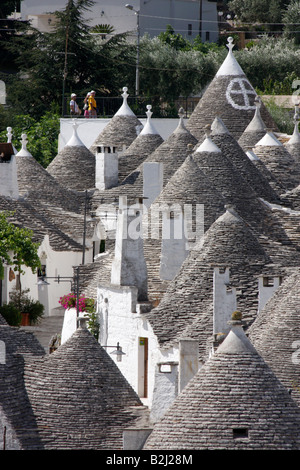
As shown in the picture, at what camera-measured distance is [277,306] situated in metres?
36.8

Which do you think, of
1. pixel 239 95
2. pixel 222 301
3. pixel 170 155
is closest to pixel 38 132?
pixel 239 95

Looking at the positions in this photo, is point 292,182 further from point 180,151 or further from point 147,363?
point 147,363

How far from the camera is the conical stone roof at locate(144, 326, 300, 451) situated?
26844mm

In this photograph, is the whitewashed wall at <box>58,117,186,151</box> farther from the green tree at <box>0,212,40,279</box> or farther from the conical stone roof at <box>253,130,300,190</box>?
the green tree at <box>0,212,40,279</box>

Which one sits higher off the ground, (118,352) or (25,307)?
(25,307)

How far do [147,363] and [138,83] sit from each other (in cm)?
4716

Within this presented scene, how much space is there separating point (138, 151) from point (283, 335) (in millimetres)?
31957

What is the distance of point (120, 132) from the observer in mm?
70750

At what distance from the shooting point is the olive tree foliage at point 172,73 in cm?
9038

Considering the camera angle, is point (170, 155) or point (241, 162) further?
point (170, 155)

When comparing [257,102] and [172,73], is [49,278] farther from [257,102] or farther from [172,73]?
[172,73]

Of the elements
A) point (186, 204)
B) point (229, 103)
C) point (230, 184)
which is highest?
point (229, 103)

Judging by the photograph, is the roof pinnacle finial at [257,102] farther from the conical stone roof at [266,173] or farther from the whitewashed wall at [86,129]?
the whitewashed wall at [86,129]

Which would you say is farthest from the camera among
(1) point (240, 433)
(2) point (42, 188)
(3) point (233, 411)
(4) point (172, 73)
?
(4) point (172, 73)
